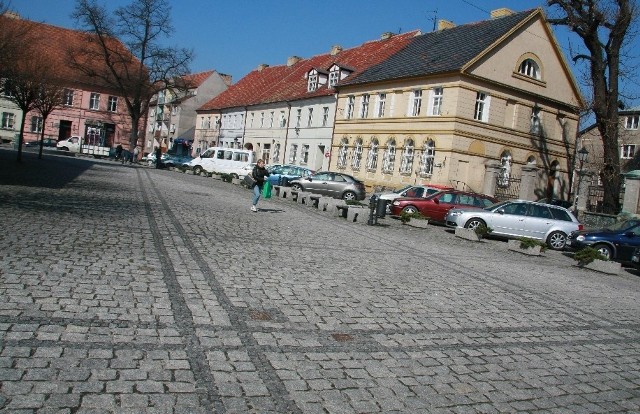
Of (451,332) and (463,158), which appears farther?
(463,158)

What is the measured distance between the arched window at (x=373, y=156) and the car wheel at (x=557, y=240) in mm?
20166

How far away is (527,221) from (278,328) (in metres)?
16.1

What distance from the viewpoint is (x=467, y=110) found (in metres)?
33.6

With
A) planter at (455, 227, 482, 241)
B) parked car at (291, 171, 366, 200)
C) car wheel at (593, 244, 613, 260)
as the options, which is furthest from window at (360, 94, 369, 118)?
car wheel at (593, 244, 613, 260)

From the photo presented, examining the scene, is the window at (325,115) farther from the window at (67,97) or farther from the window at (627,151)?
the window at (627,151)

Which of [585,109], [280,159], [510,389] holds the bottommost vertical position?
[510,389]

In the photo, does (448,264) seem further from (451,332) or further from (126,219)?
(126,219)

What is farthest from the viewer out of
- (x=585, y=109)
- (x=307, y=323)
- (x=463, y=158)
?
(x=463, y=158)

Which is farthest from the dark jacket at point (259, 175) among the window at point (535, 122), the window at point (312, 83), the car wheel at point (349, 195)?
the window at point (312, 83)

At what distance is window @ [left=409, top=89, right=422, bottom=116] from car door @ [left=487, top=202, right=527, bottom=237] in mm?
17354

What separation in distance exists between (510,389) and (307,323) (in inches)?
88.0

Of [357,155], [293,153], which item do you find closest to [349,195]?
[357,155]

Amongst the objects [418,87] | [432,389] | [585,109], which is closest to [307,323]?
[432,389]

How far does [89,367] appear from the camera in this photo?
4188 millimetres
